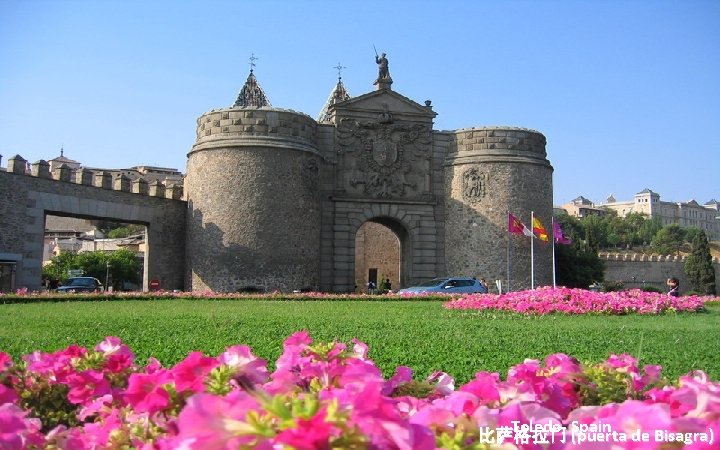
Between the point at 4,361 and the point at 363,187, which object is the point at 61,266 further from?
the point at 4,361

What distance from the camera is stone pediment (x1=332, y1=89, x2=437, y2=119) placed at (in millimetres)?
28109

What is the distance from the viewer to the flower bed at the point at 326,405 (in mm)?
1485

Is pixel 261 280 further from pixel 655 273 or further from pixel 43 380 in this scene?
pixel 655 273

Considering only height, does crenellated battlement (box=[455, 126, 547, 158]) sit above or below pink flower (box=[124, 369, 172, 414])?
above

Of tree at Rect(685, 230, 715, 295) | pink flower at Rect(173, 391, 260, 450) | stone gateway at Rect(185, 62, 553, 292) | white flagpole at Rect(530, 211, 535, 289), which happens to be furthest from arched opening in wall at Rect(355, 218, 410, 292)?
pink flower at Rect(173, 391, 260, 450)

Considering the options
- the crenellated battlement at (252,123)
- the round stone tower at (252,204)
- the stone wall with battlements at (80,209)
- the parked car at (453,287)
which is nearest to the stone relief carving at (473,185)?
the parked car at (453,287)

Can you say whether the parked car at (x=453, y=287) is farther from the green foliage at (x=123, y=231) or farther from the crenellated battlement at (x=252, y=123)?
the green foliage at (x=123, y=231)

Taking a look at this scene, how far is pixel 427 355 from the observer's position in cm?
659

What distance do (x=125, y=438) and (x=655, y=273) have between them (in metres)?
58.8

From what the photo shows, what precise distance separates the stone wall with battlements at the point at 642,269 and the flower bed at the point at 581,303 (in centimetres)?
3946

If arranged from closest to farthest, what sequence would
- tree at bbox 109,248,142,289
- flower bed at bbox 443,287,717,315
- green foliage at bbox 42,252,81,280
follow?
flower bed at bbox 443,287,717,315
green foliage at bbox 42,252,81,280
tree at bbox 109,248,142,289

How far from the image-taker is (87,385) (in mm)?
2834

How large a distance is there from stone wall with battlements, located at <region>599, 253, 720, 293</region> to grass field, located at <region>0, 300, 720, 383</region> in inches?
1717

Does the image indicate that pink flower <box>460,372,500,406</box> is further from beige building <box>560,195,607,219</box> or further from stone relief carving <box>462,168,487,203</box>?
beige building <box>560,195,607,219</box>
